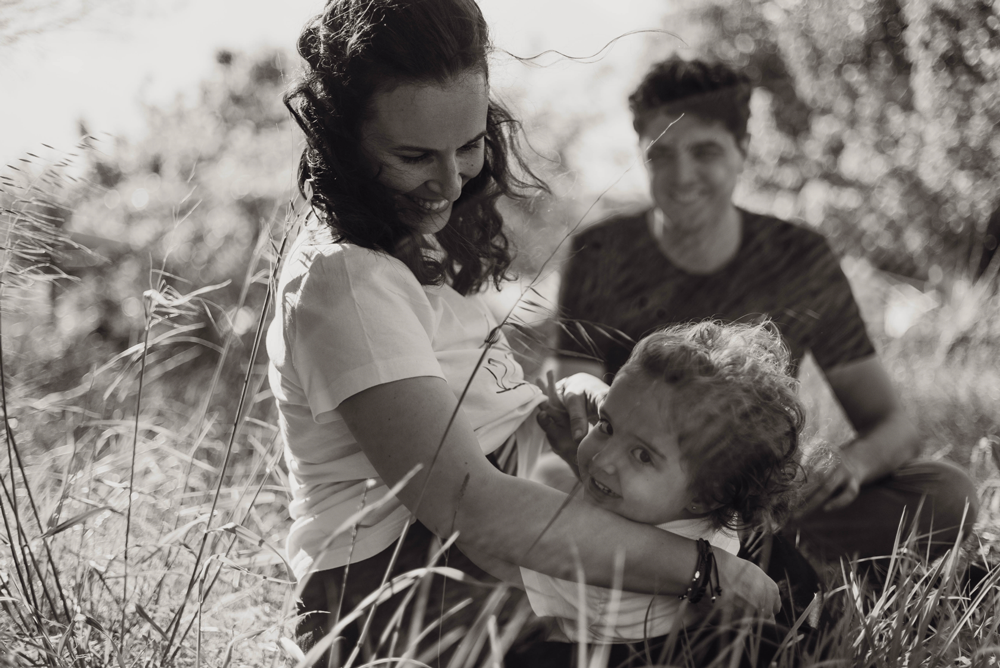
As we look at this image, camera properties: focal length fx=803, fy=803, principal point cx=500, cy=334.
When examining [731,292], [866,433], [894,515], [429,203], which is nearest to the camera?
[429,203]

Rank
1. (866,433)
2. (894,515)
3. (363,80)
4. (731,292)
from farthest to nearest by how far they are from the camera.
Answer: (731,292) < (866,433) < (894,515) < (363,80)

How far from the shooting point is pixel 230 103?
384 cm

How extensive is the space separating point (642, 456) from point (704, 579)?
214mm

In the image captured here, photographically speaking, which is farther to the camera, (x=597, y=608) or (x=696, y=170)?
(x=696, y=170)

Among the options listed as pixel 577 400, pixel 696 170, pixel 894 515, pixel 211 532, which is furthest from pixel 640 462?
pixel 696 170

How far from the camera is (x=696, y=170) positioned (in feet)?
7.95

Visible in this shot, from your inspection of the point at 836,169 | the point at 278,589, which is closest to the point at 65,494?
the point at 278,589

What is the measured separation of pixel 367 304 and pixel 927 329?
2823 millimetres

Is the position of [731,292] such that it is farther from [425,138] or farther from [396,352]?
[396,352]

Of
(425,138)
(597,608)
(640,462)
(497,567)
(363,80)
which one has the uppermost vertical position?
(363,80)

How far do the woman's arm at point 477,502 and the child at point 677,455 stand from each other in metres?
0.08

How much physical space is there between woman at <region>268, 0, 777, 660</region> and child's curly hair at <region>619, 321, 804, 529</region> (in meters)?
0.12

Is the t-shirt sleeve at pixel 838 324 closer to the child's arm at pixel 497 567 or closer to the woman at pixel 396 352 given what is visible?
the woman at pixel 396 352

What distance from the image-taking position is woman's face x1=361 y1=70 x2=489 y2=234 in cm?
130
